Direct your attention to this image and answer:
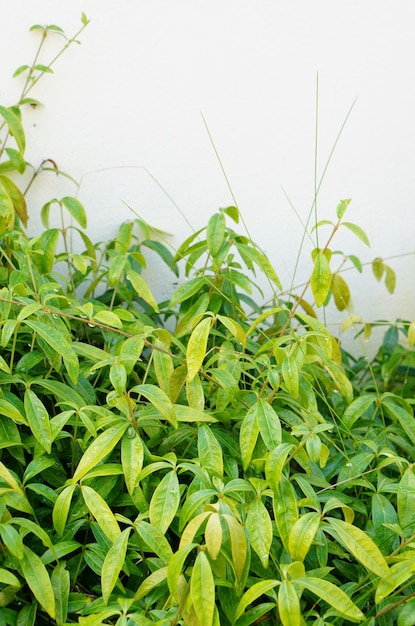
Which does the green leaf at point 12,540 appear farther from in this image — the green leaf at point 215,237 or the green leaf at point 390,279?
the green leaf at point 390,279

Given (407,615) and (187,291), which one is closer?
(407,615)

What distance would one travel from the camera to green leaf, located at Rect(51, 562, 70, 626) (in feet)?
3.94

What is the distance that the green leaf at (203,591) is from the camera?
3.43 feet

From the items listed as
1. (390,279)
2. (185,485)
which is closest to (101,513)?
(185,485)

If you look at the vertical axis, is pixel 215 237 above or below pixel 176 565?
above

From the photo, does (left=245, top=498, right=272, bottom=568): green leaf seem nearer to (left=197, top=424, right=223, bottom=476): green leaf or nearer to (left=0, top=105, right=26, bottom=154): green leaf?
(left=197, top=424, right=223, bottom=476): green leaf

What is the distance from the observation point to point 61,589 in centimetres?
122

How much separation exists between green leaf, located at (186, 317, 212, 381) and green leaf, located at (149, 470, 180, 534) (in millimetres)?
191

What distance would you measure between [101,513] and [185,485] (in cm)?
16

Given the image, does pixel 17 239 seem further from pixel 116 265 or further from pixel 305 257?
pixel 305 257

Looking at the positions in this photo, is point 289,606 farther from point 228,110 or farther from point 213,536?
point 228,110

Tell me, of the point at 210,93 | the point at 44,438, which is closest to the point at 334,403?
the point at 44,438

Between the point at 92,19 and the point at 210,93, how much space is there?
1.13ft

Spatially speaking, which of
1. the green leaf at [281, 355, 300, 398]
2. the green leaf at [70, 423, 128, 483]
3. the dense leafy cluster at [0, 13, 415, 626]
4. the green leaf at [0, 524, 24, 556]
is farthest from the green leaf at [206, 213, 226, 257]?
the green leaf at [0, 524, 24, 556]
